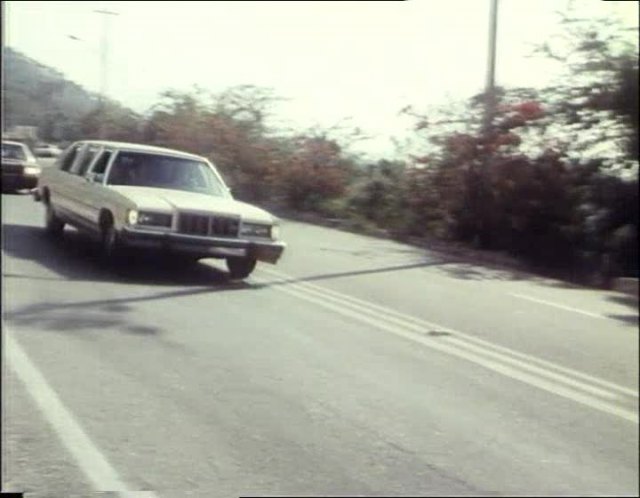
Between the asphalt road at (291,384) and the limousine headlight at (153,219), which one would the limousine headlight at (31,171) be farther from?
the limousine headlight at (153,219)

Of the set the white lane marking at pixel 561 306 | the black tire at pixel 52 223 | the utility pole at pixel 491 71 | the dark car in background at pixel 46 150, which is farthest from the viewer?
the white lane marking at pixel 561 306

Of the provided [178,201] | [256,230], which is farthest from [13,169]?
[256,230]

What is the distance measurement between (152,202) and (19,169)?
27.9 inches

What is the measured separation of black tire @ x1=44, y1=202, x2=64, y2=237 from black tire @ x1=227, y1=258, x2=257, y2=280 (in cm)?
74

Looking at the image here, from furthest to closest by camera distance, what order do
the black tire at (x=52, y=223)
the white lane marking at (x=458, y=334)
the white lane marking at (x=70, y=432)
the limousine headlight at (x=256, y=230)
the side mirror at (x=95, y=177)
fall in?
the white lane marking at (x=458, y=334)
the black tire at (x=52, y=223)
the limousine headlight at (x=256, y=230)
the side mirror at (x=95, y=177)
the white lane marking at (x=70, y=432)

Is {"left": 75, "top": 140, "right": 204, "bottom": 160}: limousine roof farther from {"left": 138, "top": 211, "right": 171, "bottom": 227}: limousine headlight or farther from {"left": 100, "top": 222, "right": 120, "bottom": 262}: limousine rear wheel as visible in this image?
{"left": 100, "top": 222, "right": 120, "bottom": 262}: limousine rear wheel

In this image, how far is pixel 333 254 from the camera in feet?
26.2

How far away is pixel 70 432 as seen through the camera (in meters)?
3.65

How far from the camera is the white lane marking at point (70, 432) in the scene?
282cm

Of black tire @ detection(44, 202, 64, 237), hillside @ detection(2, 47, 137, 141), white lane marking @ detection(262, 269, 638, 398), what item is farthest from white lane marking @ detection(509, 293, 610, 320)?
hillside @ detection(2, 47, 137, 141)

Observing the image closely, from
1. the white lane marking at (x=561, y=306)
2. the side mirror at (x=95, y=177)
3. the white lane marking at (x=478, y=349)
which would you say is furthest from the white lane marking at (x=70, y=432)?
the white lane marking at (x=561, y=306)

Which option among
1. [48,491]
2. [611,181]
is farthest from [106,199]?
[611,181]

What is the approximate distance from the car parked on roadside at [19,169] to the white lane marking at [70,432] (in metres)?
0.88

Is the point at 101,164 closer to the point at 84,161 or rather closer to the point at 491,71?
the point at 84,161
